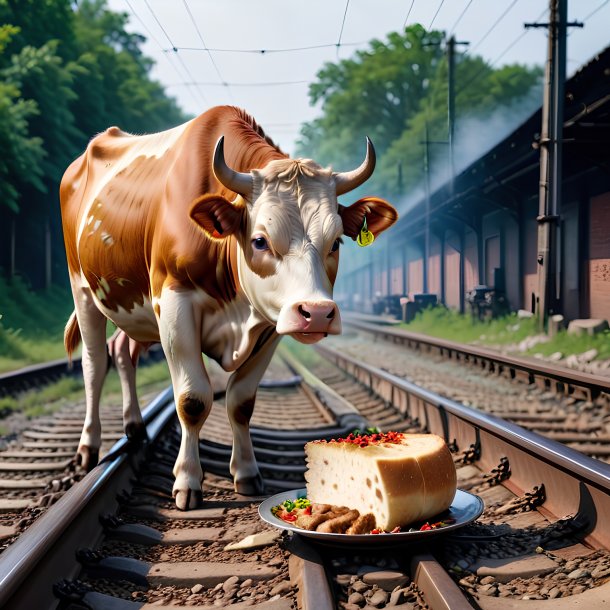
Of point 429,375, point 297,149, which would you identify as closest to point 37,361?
point 429,375

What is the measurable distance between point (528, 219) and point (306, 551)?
32.6ft

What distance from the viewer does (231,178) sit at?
371cm

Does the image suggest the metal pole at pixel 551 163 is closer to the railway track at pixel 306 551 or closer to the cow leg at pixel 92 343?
the railway track at pixel 306 551

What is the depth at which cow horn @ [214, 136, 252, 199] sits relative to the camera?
3.63 m

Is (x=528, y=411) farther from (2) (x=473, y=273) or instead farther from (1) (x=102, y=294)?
(2) (x=473, y=273)

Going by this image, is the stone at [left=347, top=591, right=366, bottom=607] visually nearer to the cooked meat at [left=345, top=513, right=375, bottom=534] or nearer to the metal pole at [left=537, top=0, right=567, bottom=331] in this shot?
the cooked meat at [left=345, top=513, right=375, bottom=534]

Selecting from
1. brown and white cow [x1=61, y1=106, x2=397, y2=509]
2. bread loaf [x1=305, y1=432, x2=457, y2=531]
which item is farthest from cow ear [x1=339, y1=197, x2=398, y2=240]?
bread loaf [x1=305, y1=432, x2=457, y2=531]

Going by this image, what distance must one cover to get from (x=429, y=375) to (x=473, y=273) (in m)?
3.01

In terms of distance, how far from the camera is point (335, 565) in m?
2.89

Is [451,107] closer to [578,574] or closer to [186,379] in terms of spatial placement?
[186,379]

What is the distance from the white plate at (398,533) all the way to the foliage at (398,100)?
3813 cm

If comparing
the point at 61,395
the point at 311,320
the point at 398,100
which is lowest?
the point at 61,395

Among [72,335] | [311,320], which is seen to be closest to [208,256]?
[311,320]

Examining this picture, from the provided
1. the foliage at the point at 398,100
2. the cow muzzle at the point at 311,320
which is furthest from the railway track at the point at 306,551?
the foliage at the point at 398,100
